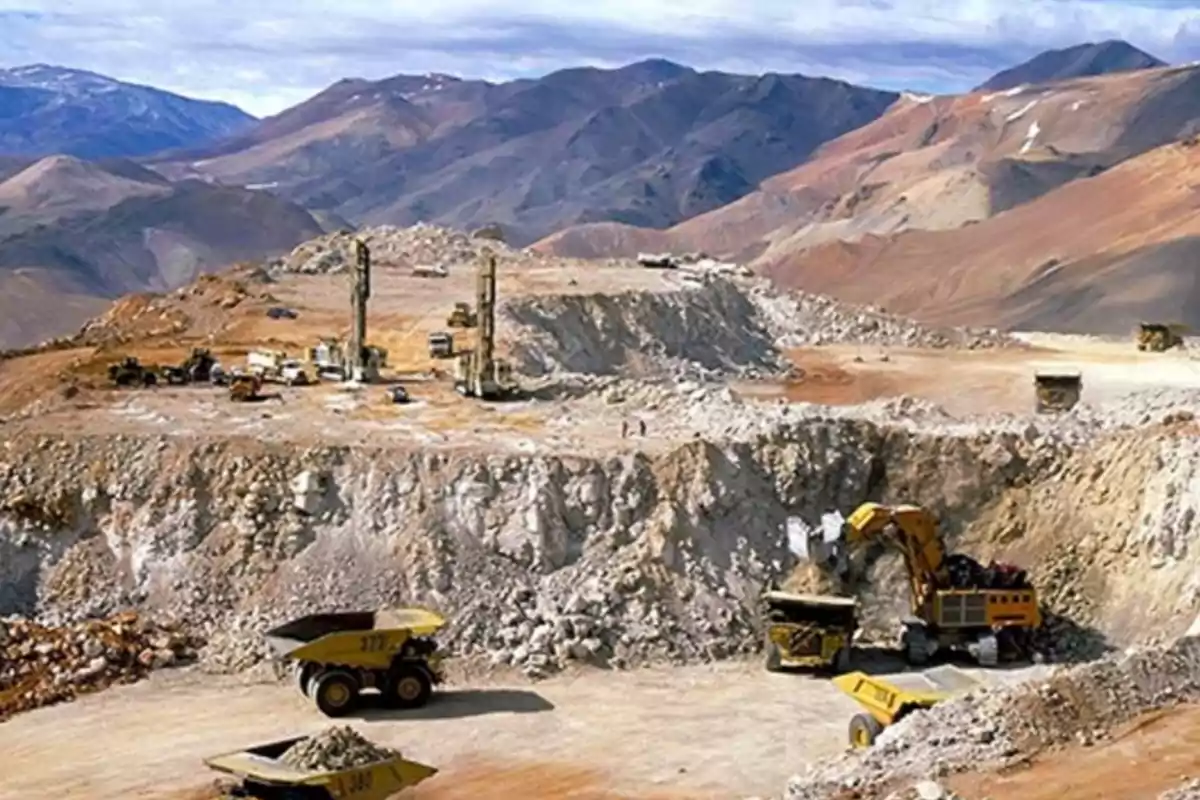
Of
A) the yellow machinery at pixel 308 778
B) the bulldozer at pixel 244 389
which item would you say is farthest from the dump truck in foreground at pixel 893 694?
the bulldozer at pixel 244 389

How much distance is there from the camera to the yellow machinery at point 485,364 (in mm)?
35656

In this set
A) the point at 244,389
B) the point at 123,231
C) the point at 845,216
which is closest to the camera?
the point at 244,389

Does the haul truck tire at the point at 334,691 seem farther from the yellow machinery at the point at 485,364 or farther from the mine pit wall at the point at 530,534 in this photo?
the yellow machinery at the point at 485,364

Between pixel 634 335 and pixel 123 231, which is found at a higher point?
pixel 123 231

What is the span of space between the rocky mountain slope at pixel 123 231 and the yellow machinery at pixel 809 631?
335ft

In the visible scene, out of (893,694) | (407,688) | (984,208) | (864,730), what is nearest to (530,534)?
(407,688)

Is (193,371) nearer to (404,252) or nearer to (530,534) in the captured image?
(530,534)

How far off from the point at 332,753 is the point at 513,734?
514 cm

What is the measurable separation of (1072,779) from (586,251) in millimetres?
130749

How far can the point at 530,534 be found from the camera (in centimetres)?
2933

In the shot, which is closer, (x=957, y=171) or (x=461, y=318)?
(x=461, y=318)

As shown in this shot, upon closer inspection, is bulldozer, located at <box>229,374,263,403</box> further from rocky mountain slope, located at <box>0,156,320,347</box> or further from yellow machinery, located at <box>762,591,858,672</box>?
rocky mountain slope, located at <box>0,156,320,347</box>

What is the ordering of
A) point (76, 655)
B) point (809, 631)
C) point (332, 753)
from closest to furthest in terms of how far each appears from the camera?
point (332, 753)
point (76, 655)
point (809, 631)

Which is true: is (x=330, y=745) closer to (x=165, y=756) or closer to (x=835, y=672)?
(x=165, y=756)
